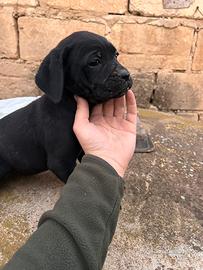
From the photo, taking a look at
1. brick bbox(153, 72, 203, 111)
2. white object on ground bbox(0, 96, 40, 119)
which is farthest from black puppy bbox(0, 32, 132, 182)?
brick bbox(153, 72, 203, 111)

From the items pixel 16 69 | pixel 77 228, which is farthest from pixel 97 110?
pixel 16 69

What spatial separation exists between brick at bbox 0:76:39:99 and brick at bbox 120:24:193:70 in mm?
771

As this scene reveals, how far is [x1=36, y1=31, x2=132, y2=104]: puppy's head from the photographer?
142cm

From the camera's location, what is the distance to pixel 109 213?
3.54 feet

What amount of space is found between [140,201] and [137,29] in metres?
1.66

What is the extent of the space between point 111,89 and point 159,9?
1.73 metres

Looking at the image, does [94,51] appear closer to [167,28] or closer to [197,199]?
[197,199]

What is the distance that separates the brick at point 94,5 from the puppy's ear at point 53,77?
1534 millimetres

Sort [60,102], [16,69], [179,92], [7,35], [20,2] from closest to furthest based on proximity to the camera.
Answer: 1. [60,102]
2. [20,2]
3. [7,35]
4. [16,69]
5. [179,92]

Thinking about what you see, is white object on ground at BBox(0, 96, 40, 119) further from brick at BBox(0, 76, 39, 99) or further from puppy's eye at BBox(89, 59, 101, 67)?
puppy's eye at BBox(89, 59, 101, 67)

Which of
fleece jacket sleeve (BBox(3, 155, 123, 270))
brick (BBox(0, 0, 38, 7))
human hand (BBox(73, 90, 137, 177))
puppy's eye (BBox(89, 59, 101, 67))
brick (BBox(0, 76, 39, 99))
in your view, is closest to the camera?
fleece jacket sleeve (BBox(3, 155, 123, 270))

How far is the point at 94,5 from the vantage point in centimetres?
289

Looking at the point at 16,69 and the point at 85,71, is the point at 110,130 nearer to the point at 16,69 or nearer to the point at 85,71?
the point at 85,71

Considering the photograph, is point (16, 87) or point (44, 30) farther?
point (16, 87)
